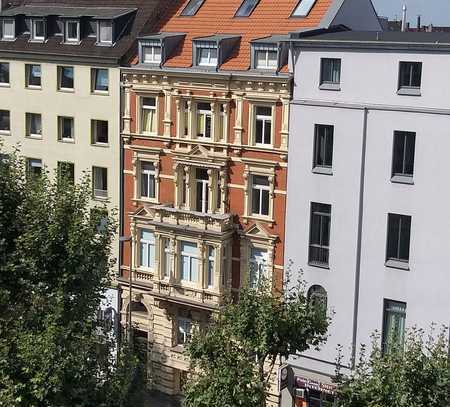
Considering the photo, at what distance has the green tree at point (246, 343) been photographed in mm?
29953

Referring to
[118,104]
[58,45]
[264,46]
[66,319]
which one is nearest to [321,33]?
[264,46]

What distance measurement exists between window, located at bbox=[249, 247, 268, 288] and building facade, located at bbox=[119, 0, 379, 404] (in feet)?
0.26

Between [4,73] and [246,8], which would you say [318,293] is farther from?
[4,73]

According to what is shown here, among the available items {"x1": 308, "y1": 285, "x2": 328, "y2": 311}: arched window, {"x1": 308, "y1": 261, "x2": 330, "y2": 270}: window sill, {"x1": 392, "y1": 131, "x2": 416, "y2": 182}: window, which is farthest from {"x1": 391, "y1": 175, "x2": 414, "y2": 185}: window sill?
{"x1": 308, "y1": 285, "x2": 328, "y2": 311}: arched window

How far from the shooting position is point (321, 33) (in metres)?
43.0

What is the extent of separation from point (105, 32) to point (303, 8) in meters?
12.1

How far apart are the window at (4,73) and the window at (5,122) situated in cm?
188

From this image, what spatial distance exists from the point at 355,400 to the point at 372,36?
769 inches

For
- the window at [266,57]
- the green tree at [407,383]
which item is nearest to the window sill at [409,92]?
the window at [266,57]

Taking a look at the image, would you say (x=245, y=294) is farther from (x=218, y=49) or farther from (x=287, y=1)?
(x=287, y=1)

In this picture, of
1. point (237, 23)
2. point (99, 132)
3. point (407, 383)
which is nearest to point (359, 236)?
point (237, 23)

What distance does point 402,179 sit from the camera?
130 feet

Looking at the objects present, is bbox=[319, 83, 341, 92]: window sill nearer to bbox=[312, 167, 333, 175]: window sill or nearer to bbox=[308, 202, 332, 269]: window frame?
bbox=[312, 167, 333, 175]: window sill

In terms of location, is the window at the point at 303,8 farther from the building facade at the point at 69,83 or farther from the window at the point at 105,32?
the window at the point at 105,32
